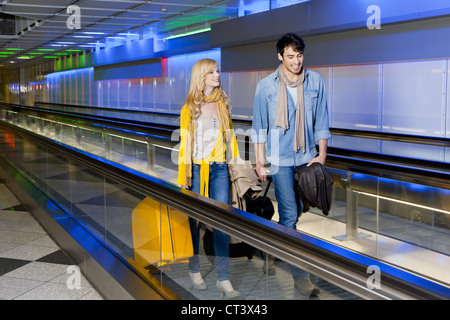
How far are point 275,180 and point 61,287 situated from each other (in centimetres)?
177

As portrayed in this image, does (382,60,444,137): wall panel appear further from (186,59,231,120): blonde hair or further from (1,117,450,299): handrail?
(1,117,450,299): handrail

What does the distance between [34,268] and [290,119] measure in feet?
8.16

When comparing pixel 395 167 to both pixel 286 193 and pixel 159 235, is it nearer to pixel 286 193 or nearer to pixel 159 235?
pixel 286 193

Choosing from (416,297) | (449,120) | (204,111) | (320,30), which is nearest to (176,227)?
(204,111)

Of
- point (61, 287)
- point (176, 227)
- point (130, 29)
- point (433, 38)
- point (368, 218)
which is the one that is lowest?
point (61, 287)

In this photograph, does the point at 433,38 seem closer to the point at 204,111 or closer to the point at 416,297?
the point at 204,111

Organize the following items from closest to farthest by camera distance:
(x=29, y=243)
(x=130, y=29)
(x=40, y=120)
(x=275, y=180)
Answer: (x=275, y=180)
(x=29, y=243)
(x=40, y=120)
(x=130, y=29)

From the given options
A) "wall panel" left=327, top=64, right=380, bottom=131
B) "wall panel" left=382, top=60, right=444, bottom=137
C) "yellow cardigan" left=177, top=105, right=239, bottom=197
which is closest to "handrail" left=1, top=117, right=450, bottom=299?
"yellow cardigan" left=177, top=105, right=239, bottom=197

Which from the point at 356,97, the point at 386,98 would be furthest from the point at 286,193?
the point at 356,97

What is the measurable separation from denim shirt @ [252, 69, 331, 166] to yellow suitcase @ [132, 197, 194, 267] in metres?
0.94

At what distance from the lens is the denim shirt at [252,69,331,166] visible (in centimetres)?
343

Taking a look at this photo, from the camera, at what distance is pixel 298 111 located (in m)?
3.39

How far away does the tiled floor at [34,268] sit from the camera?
12.0 ft

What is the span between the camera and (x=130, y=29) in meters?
16.1
